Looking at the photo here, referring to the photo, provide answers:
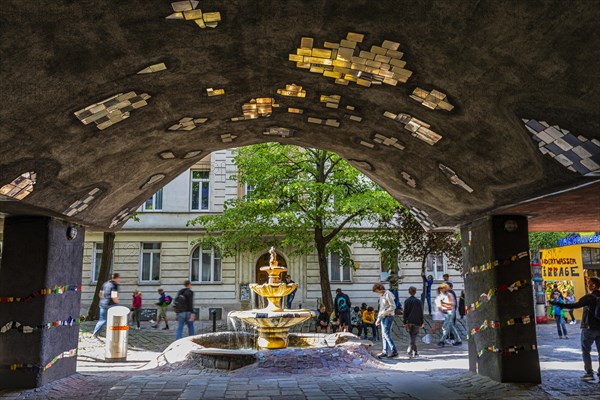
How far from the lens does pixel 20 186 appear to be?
720 centimetres

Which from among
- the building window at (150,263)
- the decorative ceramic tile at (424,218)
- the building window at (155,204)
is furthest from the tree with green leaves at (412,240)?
the building window at (155,204)

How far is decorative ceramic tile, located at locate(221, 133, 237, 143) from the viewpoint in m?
9.36

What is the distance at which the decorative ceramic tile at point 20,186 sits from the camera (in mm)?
6977

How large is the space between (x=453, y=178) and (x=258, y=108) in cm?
350

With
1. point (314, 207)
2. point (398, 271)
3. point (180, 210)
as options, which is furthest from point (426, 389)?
point (180, 210)

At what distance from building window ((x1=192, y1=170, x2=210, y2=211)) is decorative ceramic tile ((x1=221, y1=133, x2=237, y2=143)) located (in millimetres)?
19304

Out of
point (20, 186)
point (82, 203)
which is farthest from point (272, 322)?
point (20, 186)

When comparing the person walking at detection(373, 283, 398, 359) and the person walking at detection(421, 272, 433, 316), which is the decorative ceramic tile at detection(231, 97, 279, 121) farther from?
the person walking at detection(421, 272, 433, 316)

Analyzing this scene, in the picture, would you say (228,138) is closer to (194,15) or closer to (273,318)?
(194,15)

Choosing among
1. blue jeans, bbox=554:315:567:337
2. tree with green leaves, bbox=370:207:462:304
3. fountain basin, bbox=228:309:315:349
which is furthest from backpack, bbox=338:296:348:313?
tree with green leaves, bbox=370:207:462:304

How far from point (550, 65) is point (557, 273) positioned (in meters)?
23.2

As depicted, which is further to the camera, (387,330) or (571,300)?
(571,300)

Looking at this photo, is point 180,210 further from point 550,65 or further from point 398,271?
point 550,65

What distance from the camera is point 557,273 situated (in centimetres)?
2475
